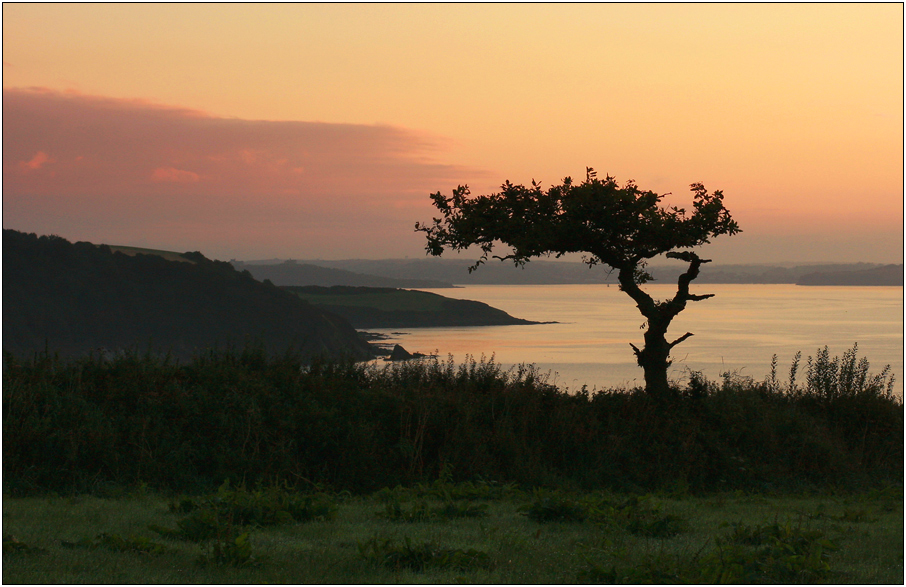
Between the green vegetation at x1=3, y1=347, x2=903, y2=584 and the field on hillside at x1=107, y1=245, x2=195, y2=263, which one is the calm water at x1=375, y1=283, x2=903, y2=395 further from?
the field on hillside at x1=107, y1=245, x2=195, y2=263

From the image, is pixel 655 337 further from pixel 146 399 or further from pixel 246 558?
pixel 246 558

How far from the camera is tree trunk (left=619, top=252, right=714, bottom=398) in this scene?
13.0 m

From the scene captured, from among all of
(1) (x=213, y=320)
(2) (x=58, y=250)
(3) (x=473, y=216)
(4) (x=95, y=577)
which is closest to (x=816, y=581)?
(4) (x=95, y=577)

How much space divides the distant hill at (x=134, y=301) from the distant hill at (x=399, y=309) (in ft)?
31.9

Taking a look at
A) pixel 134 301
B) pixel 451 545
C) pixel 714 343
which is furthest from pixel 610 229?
pixel 134 301

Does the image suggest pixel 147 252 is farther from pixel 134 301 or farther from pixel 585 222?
pixel 585 222

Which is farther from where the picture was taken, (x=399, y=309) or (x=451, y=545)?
(x=399, y=309)

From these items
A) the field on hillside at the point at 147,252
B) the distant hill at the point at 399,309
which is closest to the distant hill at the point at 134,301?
the field on hillside at the point at 147,252

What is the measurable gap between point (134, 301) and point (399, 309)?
→ 33880 millimetres

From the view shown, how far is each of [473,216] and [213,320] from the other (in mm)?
79744

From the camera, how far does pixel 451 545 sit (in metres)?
6.41

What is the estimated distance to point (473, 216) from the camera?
13.5 meters

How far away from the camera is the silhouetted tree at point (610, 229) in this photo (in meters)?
12.8

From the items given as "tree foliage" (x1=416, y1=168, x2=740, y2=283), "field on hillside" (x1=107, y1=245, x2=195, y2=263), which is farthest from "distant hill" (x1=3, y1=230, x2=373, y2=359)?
"tree foliage" (x1=416, y1=168, x2=740, y2=283)
